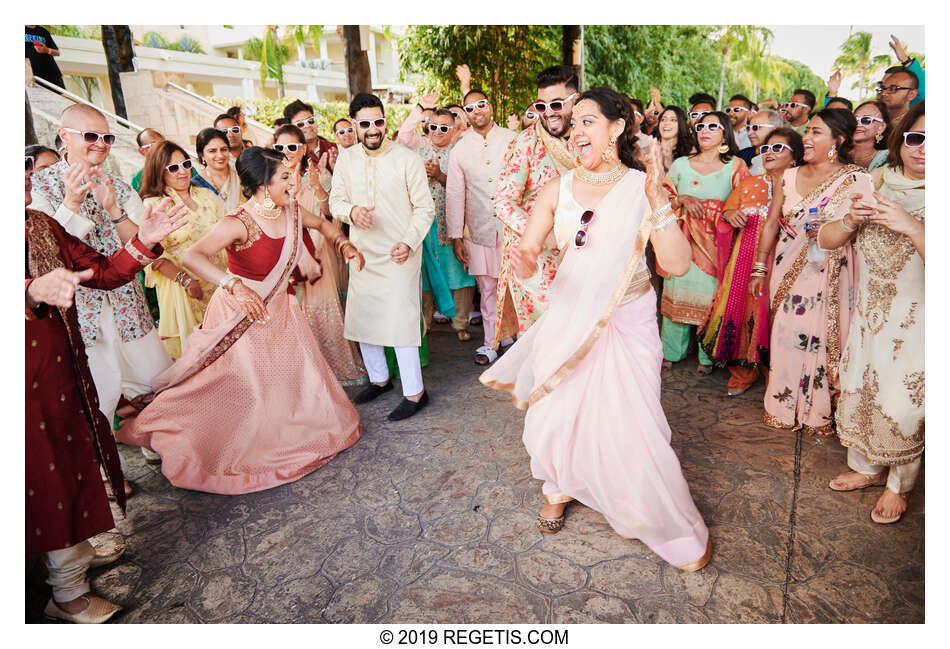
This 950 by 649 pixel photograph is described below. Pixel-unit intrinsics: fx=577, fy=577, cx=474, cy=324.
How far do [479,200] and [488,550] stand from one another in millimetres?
3229

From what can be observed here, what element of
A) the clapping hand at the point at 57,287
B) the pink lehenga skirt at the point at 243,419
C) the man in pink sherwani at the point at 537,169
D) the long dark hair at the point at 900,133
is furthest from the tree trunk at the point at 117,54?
the long dark hair at the point at 900,133

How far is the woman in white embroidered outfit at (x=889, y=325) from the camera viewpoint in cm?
240

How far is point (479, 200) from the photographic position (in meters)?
5.06

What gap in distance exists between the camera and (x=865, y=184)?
2463mm

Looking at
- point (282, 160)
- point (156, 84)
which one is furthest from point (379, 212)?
point (156, 84)

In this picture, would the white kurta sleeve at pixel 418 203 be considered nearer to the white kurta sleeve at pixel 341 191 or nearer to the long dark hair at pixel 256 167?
the white kurta sleeve at pixel 341 191

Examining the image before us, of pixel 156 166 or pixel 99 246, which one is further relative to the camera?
pixel 156 166

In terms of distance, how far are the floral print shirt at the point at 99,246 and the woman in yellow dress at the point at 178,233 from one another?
0.34 meters

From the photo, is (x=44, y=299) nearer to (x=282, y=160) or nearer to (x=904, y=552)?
(x=282, y=160)

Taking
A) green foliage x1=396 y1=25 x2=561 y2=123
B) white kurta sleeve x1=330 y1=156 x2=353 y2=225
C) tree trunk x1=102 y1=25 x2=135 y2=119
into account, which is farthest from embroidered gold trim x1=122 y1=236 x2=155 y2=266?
tree trunk x1=102 y1=25 x2=135 y2=119

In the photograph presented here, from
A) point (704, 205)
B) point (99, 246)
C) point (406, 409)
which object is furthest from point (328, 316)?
point (704, 205)

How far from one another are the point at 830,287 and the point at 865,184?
3.47 ft

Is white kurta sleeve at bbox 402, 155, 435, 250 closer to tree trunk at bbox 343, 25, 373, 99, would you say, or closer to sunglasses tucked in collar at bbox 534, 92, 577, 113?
sunglasses tucked in collar at bbox 534, 92, 577, 113

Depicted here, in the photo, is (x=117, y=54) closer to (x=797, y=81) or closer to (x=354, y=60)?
(x=354, y=60)
